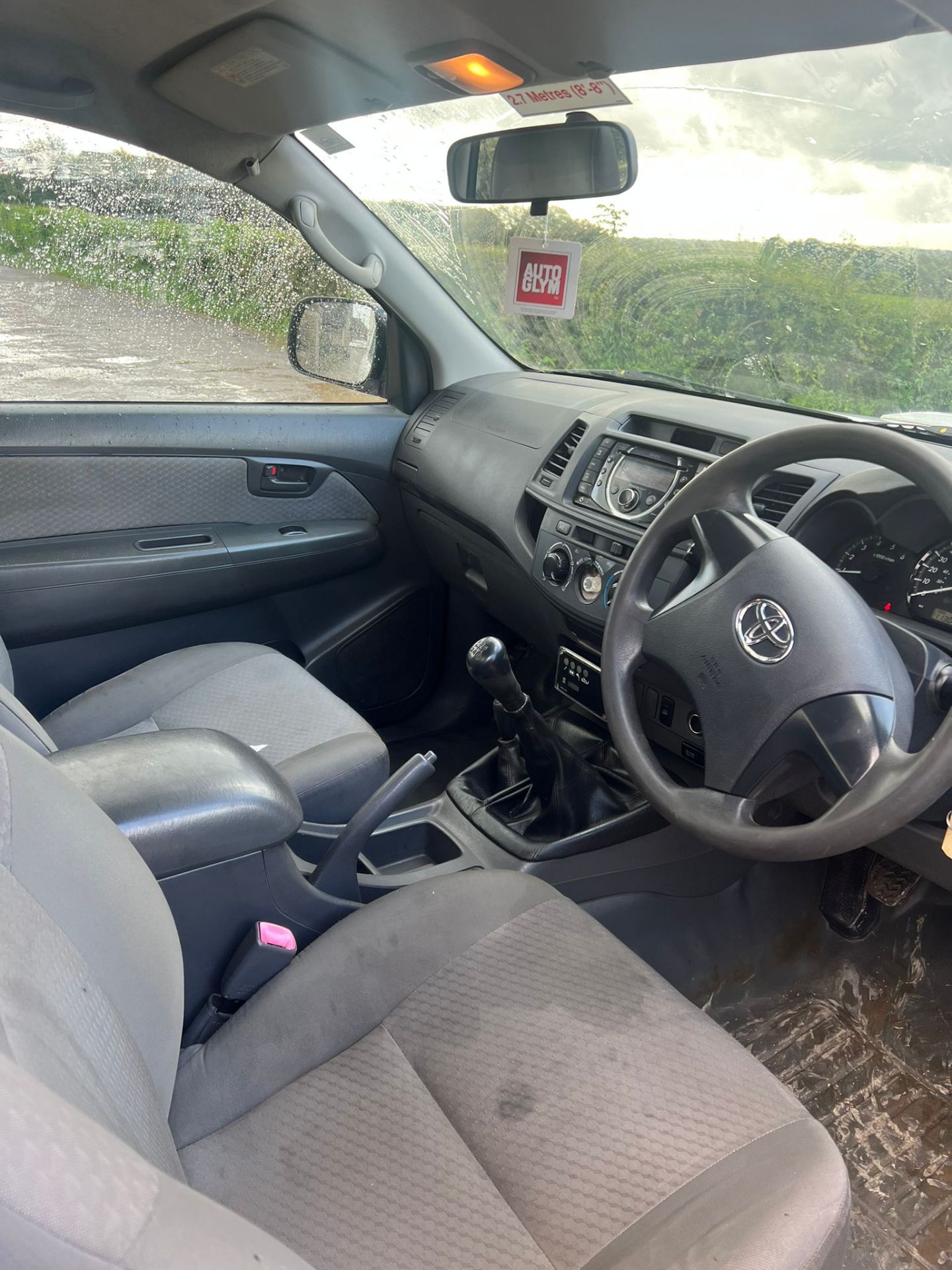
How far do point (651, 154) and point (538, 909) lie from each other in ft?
4.91

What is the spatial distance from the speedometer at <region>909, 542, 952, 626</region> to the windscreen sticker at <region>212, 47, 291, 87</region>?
1409mm

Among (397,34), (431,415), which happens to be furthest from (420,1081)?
(431,415)

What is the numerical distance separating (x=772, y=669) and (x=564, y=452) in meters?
0.99

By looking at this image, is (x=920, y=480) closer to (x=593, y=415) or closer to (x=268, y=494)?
(x=593, y=415)

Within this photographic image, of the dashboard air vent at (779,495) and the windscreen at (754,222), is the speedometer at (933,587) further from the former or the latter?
the windscreen at (754,222)

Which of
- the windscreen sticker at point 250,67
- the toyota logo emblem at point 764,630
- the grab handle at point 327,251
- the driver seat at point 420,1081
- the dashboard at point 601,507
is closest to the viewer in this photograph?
the driver seat at point 420,1081

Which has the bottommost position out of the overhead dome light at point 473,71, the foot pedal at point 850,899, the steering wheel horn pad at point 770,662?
the foot pedal at point 850,899

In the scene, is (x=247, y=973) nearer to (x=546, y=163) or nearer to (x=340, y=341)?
(x=546, y=163)

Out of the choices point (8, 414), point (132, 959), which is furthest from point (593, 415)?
point (132, 959)

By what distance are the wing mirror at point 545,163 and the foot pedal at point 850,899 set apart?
1.37m

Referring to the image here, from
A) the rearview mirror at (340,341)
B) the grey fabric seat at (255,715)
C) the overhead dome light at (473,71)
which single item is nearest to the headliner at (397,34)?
the overhead dome light at (473,71)

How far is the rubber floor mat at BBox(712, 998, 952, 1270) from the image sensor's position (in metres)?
1.62

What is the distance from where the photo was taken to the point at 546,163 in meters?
2.03

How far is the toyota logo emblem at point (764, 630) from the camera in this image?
1.29 m
